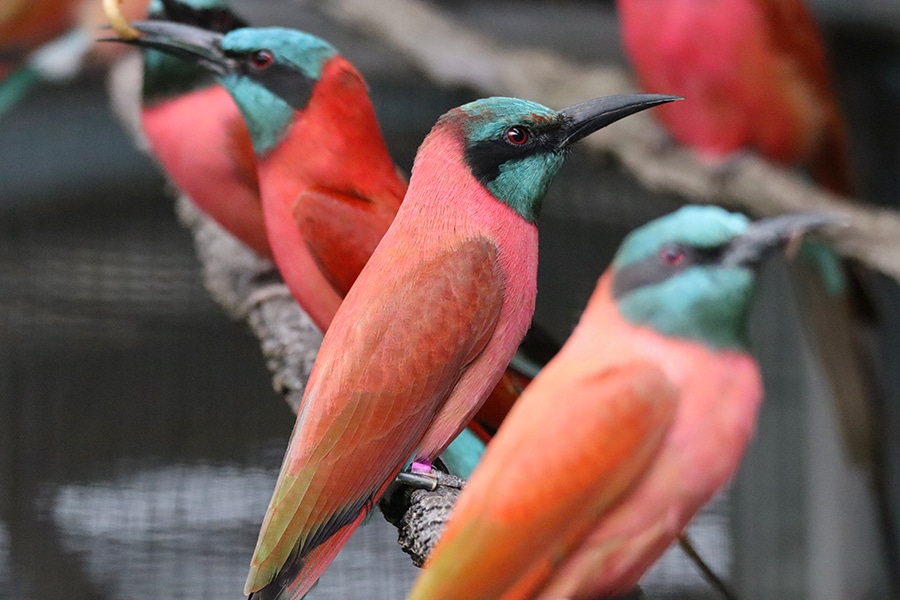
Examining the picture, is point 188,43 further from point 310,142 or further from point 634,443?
point 634,443

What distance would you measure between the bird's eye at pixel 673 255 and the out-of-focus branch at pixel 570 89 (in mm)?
790

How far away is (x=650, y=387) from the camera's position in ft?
1.42

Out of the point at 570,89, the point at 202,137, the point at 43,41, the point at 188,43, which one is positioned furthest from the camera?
the point at 43,41

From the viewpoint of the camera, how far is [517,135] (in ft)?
1.60

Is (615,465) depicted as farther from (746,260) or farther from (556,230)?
(556,230)

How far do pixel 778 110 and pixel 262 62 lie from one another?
102 cm

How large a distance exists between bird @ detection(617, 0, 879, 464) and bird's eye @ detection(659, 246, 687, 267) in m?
0.92

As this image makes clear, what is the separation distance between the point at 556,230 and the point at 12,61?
2.79ft

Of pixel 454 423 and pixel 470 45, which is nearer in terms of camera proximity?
pixel 454 423

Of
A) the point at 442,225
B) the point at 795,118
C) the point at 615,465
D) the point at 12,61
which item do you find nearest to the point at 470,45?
the point at 795,118

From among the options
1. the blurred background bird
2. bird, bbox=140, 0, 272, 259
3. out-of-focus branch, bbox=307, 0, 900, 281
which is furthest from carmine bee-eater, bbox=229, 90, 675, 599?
the blurred background bird

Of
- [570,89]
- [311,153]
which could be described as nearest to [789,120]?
[570,89]

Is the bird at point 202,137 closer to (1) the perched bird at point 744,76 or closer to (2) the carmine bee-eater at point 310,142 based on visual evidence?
(2) the carmine bee-eater at point 310,142

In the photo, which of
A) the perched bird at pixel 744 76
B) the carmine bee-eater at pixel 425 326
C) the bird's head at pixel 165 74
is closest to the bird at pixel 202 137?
the bird's head at pixel 165 74
